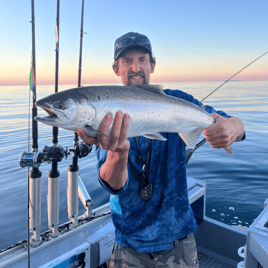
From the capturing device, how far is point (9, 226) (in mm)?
7016

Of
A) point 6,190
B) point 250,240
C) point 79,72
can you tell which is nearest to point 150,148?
point 250,240

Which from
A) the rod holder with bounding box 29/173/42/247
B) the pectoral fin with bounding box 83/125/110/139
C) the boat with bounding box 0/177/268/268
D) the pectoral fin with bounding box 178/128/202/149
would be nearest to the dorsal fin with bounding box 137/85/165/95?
the pectoral fin with bounding box 178/128/202/149

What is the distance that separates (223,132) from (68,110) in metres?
1.59

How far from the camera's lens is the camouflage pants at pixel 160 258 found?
8.06ft

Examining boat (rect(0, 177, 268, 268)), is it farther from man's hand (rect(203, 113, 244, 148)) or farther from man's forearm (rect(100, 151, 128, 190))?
man's forearm (rect(100, 151, 128, 190))

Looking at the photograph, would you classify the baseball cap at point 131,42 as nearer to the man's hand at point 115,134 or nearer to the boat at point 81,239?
the man's hand at point 115,134

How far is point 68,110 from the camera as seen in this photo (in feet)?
6.43

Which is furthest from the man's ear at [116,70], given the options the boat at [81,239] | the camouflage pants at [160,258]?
the camouflage pants at [160,258]

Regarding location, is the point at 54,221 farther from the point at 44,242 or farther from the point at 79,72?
the point at 79,72

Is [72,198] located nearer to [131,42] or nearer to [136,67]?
[136,67]

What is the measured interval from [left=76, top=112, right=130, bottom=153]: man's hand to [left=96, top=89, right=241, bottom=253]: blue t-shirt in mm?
478

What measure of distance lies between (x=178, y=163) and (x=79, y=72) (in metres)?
3.17

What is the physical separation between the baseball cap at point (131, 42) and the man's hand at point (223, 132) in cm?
126

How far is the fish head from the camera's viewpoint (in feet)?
6.40
